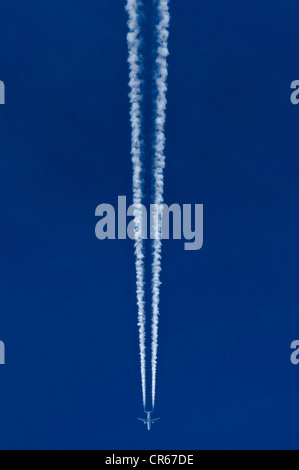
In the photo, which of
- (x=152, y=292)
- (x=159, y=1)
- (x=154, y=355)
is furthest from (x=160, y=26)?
(x=154, y=355)

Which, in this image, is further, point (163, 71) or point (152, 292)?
point (152, 292)

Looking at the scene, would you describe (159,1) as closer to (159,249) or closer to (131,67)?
(131,67)

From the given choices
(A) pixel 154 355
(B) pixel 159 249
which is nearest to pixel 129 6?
(B) pixel 159 249

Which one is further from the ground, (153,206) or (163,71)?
(163,71)
